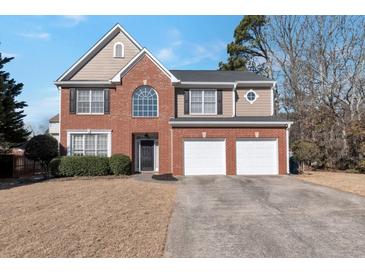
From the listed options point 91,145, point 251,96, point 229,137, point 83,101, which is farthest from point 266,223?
point 83,101

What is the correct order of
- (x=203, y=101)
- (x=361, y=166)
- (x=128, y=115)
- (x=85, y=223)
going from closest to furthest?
(x=85, y=223), (x=128, y=115), (x=203, y=101), (x=361, y=166)

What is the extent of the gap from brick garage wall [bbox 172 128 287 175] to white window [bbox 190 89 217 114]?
2.27m

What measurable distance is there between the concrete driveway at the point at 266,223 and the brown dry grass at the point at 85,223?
517 millimetres

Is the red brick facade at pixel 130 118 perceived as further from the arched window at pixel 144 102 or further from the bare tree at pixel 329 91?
the bare tree at pixel 329 91

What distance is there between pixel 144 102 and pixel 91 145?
168 inches

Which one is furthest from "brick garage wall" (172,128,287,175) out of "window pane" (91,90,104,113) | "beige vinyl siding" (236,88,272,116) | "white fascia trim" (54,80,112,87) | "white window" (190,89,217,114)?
"white fascia trim" (54,80,112,87)

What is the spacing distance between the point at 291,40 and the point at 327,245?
3068 centimetres

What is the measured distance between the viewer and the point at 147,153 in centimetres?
2031

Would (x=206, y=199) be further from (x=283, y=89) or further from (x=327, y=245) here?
(x=283, y=89)

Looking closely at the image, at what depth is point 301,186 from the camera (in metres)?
14.0

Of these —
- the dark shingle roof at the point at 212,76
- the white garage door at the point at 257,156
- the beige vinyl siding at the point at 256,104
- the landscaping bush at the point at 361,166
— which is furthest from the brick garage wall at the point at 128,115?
the landscaping bush at the point at 361,166

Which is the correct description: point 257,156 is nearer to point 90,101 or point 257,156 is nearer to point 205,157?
point 205,157

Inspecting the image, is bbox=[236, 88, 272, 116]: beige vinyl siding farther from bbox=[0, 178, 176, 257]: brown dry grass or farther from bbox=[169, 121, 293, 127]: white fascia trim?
bbox=[0, 178, 176, 257]: brown dry grass
